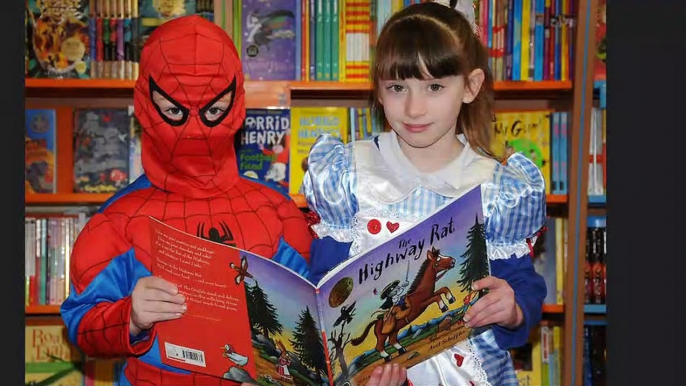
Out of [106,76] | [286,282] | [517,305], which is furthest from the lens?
[106,76]

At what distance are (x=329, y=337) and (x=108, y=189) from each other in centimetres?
137

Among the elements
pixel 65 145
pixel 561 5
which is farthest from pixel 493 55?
pixel 65 145

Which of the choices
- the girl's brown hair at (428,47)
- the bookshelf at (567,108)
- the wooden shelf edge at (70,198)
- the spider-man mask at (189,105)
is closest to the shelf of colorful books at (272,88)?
the bookshelf at (567,108)

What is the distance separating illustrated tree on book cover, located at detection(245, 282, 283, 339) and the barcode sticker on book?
0.46 feet

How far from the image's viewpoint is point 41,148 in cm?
239

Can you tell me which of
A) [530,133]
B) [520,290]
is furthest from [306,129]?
[520,290]

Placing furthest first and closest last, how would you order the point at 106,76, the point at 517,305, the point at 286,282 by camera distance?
1. the point at 106,76
2. the point at 517,305
3. the point at 286,282

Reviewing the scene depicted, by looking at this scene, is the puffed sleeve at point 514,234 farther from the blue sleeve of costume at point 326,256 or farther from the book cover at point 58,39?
the book cover at point 58,39

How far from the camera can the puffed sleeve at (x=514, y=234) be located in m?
1.40

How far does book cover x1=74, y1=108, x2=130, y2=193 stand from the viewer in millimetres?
2396

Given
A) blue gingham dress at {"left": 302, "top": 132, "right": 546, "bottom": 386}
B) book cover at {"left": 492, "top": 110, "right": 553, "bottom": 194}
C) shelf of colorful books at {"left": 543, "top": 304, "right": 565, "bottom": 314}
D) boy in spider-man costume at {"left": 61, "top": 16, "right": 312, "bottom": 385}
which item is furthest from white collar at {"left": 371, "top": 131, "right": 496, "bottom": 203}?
shelf of colorful books at {"left": 543, "top": 304, "right": 565, "bottom": 314}

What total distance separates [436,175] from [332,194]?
0.19 metres

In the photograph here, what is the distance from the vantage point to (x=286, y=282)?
1.23 meters

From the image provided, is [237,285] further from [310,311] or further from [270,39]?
[270,39]
